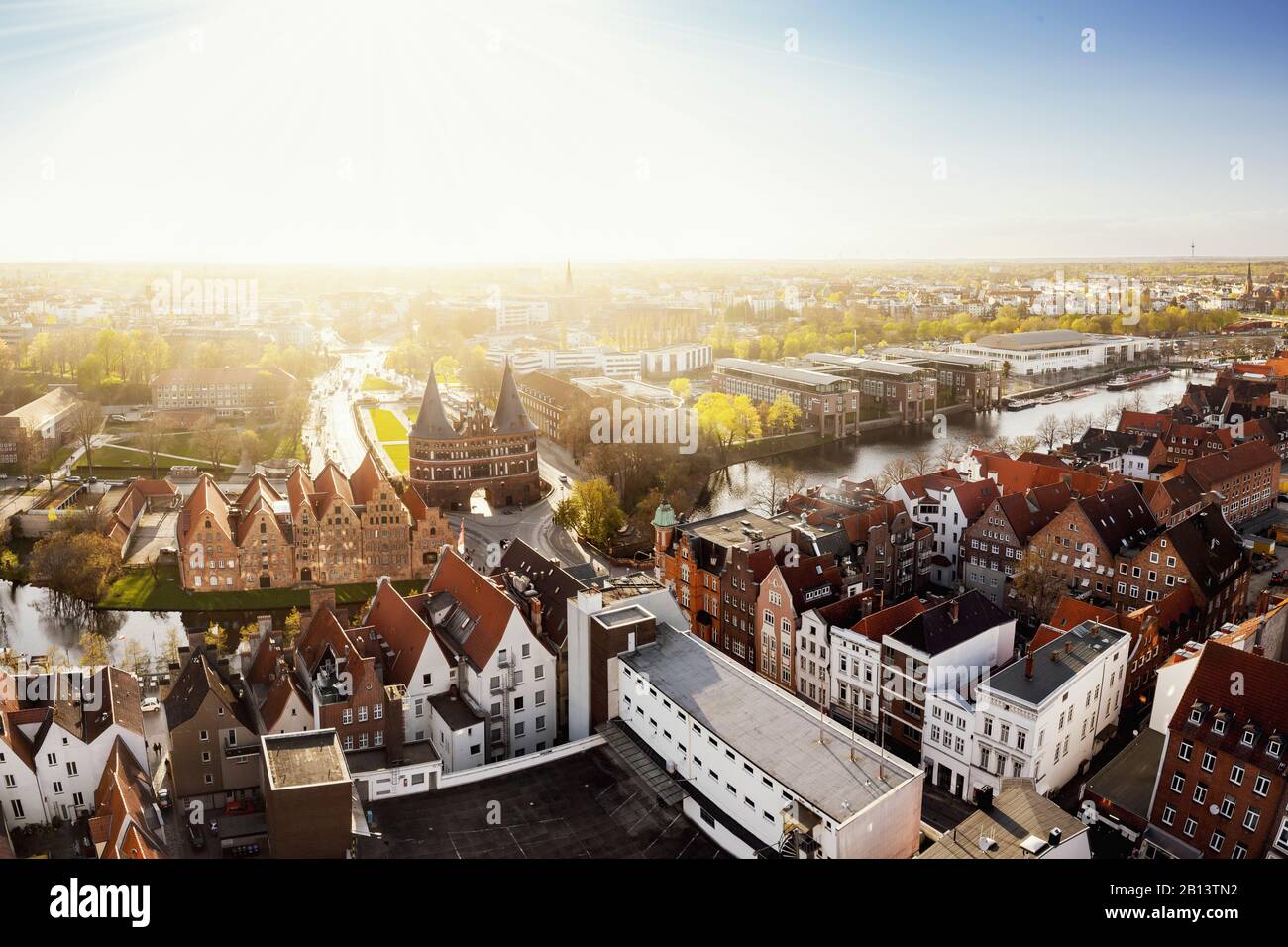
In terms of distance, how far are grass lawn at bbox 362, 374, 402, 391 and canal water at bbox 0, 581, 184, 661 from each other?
17371 mm

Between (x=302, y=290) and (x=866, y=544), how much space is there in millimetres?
58045

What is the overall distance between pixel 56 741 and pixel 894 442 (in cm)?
2079

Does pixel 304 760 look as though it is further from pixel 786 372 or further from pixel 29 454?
pixel 786 372

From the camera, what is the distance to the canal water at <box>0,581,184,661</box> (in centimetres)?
1176

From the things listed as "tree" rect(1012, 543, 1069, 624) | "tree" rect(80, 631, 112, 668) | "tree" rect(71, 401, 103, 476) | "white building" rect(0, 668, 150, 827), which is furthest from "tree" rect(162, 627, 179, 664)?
"tree" rect(1012, 543, 1069, 624)

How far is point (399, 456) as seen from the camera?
70.8 feet

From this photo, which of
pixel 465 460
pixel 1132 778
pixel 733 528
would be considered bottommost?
pixel 1132 778

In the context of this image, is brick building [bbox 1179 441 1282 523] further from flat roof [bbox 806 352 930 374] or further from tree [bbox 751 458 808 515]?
flat roof [bbox 806 352 930 374]

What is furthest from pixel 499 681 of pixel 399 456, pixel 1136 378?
pixel 1136 378

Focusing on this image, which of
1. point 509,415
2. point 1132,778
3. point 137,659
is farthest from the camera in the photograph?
point 509,415

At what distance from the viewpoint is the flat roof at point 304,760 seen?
225 inches

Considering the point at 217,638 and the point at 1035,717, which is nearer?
the point at 1035,717
